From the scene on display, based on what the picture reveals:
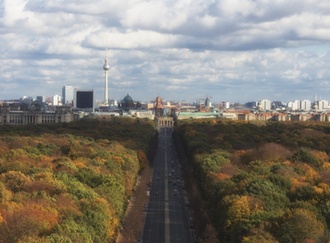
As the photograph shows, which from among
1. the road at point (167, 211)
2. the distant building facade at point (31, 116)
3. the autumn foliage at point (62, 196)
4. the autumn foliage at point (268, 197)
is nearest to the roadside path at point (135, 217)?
the road at point (167, 211)

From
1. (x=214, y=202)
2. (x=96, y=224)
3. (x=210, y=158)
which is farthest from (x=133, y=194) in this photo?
(x=96, y=224)

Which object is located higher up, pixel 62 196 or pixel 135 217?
pixel 62 196

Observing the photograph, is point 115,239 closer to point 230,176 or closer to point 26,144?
point 230,176

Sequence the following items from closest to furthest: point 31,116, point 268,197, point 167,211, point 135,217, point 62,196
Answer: point 62,196 < point 268,197 < point 135,217 < point 167,211 < point 31,116

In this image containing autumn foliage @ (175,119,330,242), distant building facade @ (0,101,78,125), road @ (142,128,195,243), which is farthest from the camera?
distant building facade @ (0,101,78,125)

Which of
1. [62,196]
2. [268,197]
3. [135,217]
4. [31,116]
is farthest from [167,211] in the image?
[31,116]

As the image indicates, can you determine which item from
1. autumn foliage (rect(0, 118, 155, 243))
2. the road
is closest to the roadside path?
the road

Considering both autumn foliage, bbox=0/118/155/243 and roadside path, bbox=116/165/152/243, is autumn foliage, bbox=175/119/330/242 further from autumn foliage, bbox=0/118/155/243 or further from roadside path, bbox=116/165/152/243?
autumn foliage, bbox=0/118/155/243

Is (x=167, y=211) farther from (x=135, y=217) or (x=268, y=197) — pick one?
(x=268, y=197)
